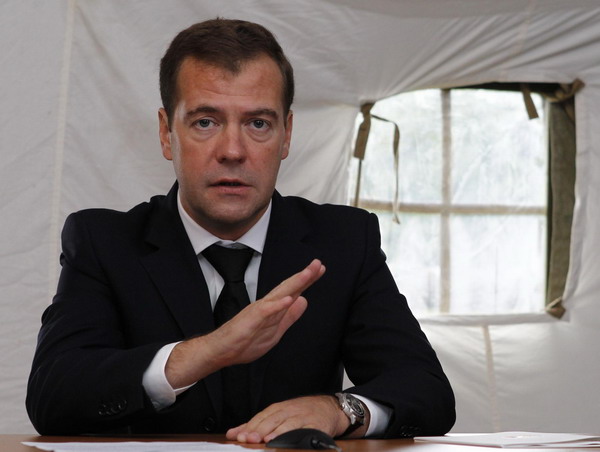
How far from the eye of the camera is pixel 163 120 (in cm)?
214

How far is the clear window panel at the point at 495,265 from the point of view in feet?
10.3

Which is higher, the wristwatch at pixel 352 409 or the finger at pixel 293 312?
the finger at pixel 293 312

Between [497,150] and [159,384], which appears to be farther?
[497,150]

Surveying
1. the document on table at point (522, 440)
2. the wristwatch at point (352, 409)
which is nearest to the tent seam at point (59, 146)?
the wristwatch at point (352, 409)

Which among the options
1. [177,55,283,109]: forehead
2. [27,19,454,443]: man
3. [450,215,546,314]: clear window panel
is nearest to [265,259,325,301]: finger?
[27,19,454,443]: man

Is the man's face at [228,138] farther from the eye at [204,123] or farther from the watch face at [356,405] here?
the watch face at [356,405]

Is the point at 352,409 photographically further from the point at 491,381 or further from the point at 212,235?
the point at 491,381

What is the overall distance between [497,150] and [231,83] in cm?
146

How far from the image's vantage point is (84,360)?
170 centimetres

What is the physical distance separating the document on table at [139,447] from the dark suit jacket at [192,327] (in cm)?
26

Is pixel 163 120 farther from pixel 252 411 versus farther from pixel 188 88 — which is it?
pixel 252 411

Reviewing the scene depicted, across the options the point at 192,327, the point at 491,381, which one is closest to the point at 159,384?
the point at 192,327

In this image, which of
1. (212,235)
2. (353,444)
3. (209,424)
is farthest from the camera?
(212,235)

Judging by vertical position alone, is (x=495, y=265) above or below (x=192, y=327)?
above
